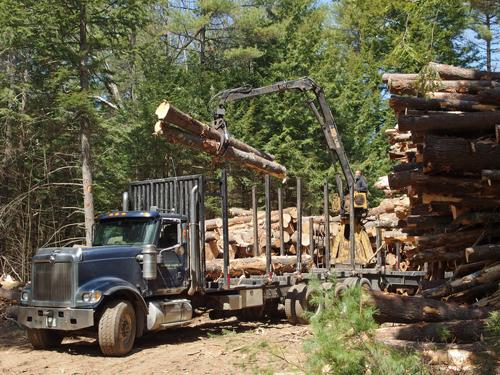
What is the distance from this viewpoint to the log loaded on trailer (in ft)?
32.0

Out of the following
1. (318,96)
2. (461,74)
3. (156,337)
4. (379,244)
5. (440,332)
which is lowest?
(156,337)

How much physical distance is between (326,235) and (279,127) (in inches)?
593

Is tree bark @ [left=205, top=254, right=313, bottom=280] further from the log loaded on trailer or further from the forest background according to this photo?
the forest background

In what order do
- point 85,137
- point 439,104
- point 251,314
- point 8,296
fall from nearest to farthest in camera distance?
point 439,104
point 251,314
point 8,296
point 85,137

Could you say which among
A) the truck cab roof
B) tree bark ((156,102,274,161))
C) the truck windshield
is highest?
tree bark ((156,102,274,161))

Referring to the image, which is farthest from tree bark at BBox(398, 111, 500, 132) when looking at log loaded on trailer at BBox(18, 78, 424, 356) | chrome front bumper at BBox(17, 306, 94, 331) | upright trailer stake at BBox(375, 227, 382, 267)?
upright trailer stake at BBox(375, 227, 382, 267)

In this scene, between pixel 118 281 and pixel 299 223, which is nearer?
pixel 118 281

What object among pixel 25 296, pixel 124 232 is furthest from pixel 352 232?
pixel 25 296

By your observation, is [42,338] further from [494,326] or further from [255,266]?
[494,326]

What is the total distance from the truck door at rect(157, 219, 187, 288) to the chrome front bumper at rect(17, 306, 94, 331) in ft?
5.58

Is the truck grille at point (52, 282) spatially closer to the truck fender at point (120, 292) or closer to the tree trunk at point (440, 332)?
the truck fender at point (120, 292)

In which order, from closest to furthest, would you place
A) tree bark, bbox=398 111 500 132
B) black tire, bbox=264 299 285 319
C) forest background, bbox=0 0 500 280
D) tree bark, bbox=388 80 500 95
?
tree bark, bbox=398 111 500 132, tree bark, bbox=388 80 500 95, black tire, bbox=264 299 285 319, forest background, bbox=0 0 500 280

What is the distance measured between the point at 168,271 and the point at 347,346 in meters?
6.58

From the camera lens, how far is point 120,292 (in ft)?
32.6
